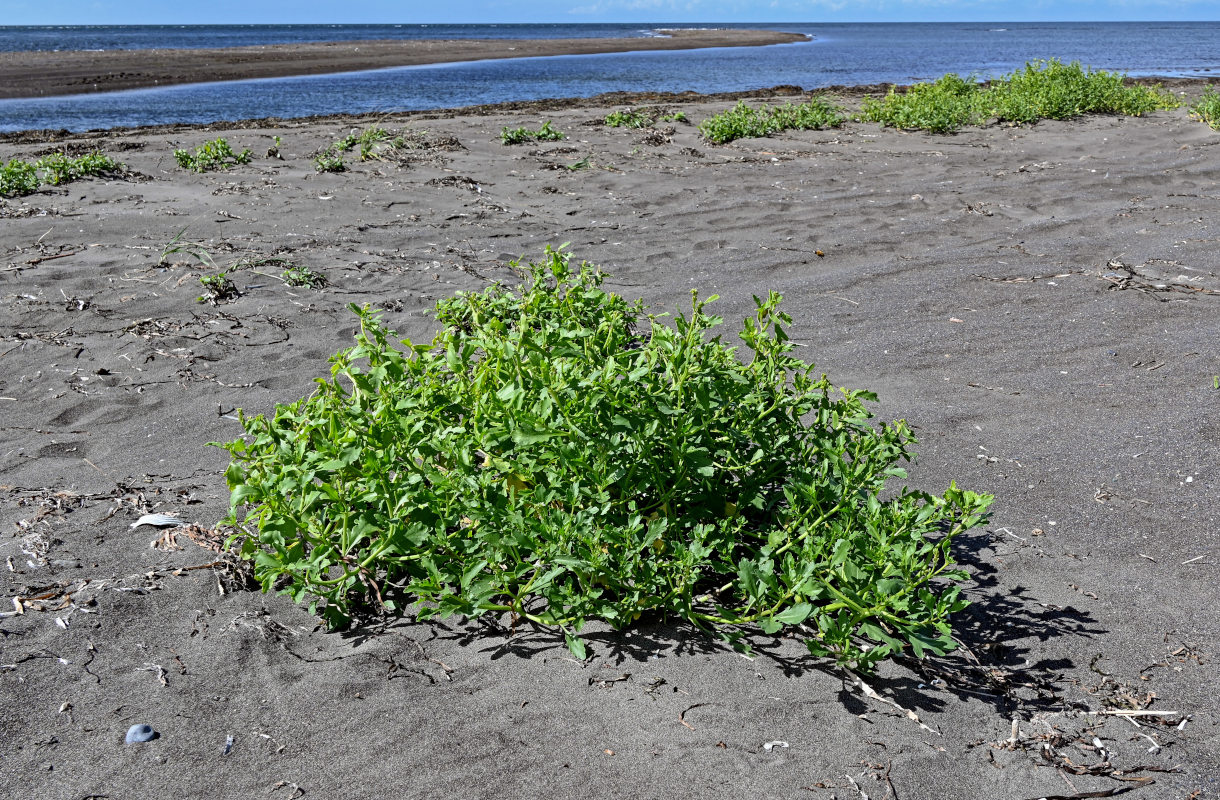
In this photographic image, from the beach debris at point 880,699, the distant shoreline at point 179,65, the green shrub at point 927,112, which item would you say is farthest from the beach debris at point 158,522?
the distant shoreline at point 179,65

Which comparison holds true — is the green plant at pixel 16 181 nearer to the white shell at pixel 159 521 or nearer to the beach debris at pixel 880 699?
the white shell at pixel 159 521

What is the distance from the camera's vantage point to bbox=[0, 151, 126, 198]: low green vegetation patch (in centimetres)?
755

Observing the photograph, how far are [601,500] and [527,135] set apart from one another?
9.46m

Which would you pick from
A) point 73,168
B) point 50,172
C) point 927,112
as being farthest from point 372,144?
point 927,112

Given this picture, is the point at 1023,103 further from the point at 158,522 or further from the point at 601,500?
the point at 158,522

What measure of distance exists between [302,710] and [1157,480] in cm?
301

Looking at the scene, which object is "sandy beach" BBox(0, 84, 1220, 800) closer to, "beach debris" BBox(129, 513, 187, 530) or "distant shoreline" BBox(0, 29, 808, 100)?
"beach debris" BBox(129, 513, 187, 530)

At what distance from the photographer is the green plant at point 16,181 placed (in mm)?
7508

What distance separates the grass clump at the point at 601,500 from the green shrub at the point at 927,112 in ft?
32.3

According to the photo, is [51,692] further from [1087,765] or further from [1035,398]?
[1035,398]

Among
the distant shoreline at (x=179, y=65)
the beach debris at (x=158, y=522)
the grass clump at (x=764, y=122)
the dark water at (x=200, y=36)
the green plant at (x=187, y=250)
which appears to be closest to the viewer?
the beach debris at (x=158, y=522)

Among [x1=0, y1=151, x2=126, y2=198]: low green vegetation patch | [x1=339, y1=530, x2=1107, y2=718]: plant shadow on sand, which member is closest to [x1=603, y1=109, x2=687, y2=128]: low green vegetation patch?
[x1=0, y1=151, x2=126, y2=198]: low green vegetation patch

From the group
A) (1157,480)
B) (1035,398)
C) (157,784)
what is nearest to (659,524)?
(157,784)

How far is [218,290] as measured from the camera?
17.5ft
